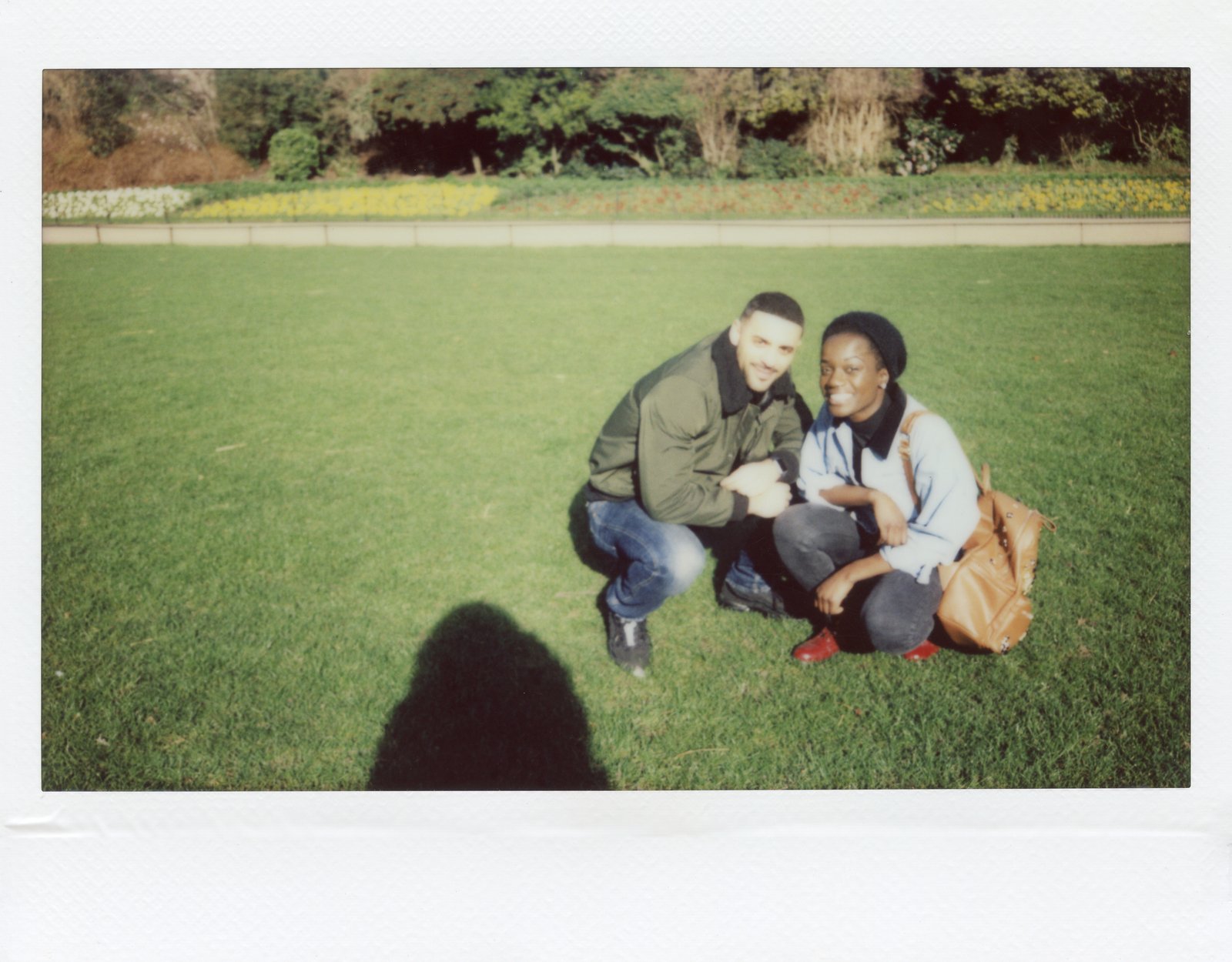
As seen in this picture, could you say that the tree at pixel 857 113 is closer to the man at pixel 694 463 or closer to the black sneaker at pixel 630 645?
the man at pixel 694 463

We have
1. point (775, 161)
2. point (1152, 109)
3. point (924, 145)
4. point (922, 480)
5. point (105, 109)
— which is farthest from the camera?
point (775, 161)

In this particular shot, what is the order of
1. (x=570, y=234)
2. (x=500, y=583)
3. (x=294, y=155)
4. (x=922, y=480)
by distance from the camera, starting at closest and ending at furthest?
1. (x=922, y=480)
2. (x=500, y=583)
3. (x=294, y=155)
4. (x=570, y=234)

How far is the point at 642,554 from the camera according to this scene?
2.60 meters

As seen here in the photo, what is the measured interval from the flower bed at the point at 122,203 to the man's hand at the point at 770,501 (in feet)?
12.8

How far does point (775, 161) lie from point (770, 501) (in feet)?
19.1

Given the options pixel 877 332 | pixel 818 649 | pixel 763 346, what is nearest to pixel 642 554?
pixel 818 649

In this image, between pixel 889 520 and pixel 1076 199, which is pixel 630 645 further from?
pixel 1076 199

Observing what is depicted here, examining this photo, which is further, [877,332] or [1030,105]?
[1030,105]

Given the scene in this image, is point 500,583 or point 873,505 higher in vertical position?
point 873,505

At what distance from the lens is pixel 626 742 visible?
238cm

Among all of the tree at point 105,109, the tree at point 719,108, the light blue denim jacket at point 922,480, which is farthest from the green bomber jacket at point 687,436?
the tree at point 105,109

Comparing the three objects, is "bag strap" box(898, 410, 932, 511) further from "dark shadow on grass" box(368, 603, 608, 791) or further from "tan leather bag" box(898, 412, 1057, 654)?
"dark shadow on grass" box(368, 603, 608, 791)
